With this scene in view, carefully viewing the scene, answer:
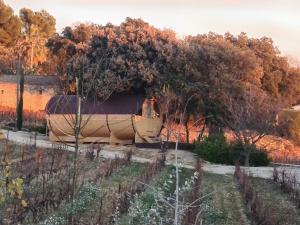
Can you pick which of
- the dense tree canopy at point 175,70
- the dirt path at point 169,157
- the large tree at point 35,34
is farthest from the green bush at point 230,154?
the large tree at point 35,34

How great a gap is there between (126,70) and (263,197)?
47.6 ft

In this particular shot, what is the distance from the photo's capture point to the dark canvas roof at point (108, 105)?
27.2m

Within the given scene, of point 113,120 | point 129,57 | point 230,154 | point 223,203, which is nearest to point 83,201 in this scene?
point 223,203

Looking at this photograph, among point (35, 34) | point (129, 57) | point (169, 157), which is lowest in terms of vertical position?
point (169, 157)

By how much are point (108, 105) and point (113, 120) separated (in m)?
1.12

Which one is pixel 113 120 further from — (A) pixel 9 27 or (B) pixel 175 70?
(A) pixel 9 27

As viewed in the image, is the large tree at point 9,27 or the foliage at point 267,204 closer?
the foliage at point 267,204

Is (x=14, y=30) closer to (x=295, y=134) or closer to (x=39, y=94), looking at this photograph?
(x=39, y=94)

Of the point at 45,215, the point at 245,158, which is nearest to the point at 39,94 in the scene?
the point at 245,158

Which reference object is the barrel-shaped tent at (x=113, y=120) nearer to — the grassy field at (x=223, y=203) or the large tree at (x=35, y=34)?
the grassy field at (x=223, y=203)

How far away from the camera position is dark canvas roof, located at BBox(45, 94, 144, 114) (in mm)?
27234

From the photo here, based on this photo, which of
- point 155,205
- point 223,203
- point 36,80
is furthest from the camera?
point 36,80

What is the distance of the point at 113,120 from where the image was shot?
27.2m

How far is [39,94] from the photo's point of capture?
43.8 meters
